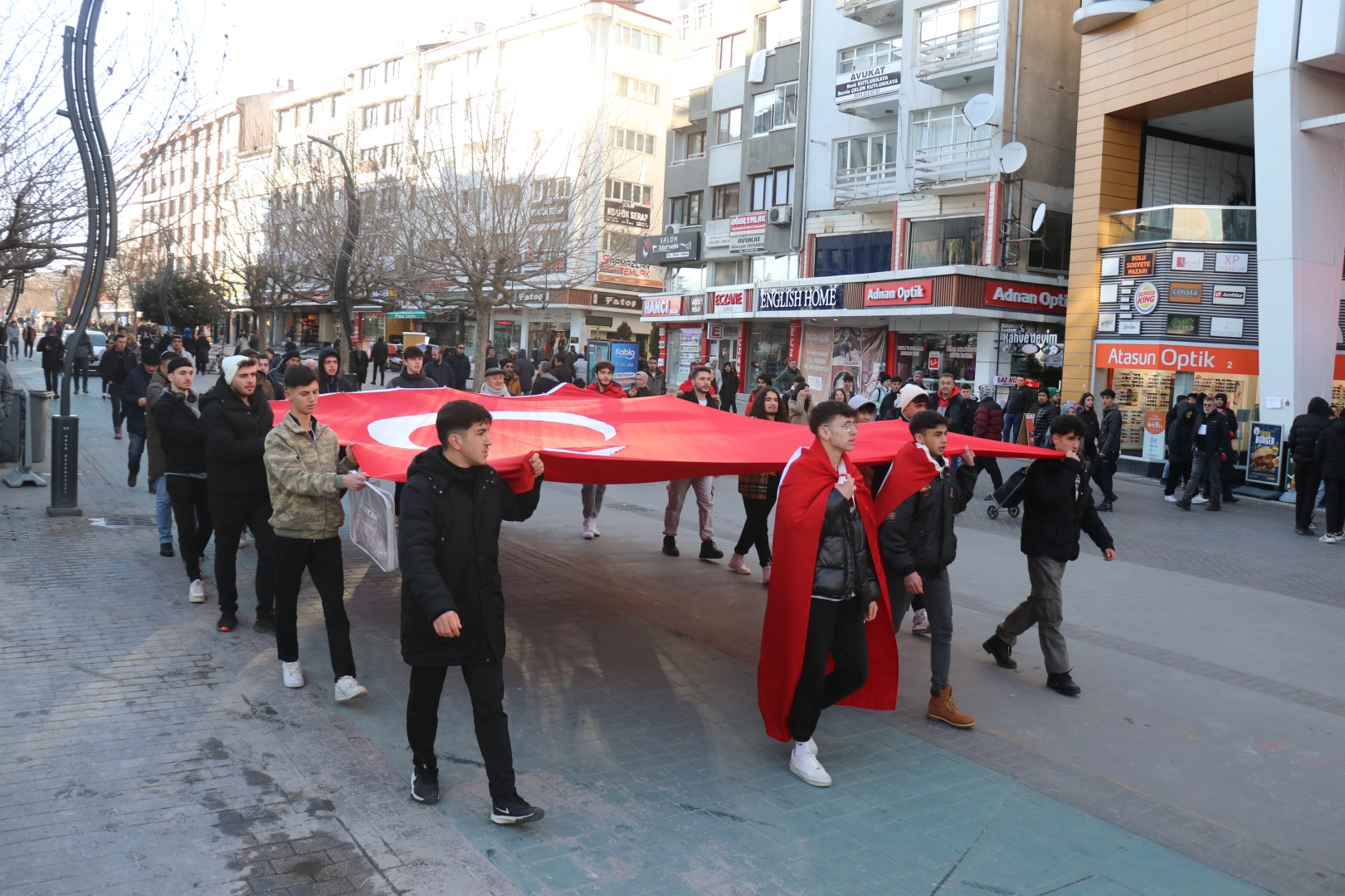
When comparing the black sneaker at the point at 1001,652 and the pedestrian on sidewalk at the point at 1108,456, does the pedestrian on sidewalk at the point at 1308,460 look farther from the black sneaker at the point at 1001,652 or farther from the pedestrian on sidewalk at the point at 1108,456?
the black sneaker at the point at 1001,652

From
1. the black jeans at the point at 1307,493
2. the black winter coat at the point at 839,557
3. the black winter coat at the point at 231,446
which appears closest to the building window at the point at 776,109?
the black jeans at the point at 1307,493

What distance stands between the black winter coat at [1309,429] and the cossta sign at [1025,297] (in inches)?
567

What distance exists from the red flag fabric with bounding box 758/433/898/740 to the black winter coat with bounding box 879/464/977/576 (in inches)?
16.1

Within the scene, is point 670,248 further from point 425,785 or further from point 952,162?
point 425,785

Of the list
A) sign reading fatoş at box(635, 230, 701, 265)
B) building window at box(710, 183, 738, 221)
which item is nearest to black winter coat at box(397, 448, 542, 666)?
building window at box(710, 183, 738, 221)

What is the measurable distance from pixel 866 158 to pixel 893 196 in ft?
A: 8.59

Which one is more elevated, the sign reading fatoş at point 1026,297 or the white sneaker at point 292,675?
the sign reading fatoş at point 1026,297

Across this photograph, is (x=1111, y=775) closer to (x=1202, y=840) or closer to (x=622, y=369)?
(x=1202, y=840)

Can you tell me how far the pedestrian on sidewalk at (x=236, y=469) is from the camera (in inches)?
269

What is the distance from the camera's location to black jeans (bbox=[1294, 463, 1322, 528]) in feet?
47.7

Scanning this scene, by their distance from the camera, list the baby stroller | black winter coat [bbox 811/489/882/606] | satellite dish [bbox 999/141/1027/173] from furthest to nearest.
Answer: satellite dish [bbox 999/141/1027/173]
the baby stroller
black winter coat [bbox 811/489/882/606]

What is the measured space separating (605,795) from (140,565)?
239 inches

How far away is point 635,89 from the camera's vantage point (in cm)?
5459

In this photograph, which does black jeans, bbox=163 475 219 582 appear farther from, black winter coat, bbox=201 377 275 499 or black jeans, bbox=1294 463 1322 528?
black jeans, bbox=1294 463 1322 528
